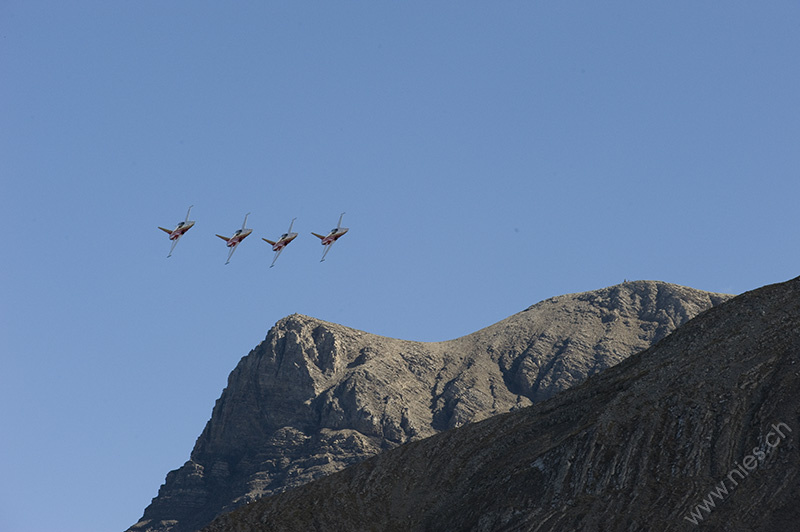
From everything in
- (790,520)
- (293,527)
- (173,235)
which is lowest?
(790,520)

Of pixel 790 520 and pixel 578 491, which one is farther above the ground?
pixel 578 491

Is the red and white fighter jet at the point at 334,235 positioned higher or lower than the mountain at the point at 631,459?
higher

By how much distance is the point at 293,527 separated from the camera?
150875mm

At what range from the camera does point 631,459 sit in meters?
135

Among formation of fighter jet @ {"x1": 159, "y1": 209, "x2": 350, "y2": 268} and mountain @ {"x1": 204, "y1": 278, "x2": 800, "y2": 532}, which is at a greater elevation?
formation of fighter jet @ {"x1": 159, "y1": 209, "x2": 350, "y2": 268}

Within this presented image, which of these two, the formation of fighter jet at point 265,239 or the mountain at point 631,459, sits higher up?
the formation of fighter jet at point 265,239

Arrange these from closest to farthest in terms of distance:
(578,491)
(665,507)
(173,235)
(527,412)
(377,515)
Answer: (665,507) < (578,491) < (377,515) < (527,412) < (173,235)

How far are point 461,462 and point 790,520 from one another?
188 feet

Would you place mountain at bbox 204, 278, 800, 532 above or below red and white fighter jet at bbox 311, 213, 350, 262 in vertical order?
below

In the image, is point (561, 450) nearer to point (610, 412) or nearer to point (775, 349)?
point (610, 412)

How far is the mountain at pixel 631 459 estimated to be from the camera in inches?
4862

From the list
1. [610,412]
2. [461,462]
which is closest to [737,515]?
[610,412]

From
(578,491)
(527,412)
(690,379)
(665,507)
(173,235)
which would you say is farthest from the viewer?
(173,235)

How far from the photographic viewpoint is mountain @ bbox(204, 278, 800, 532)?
124 meters
